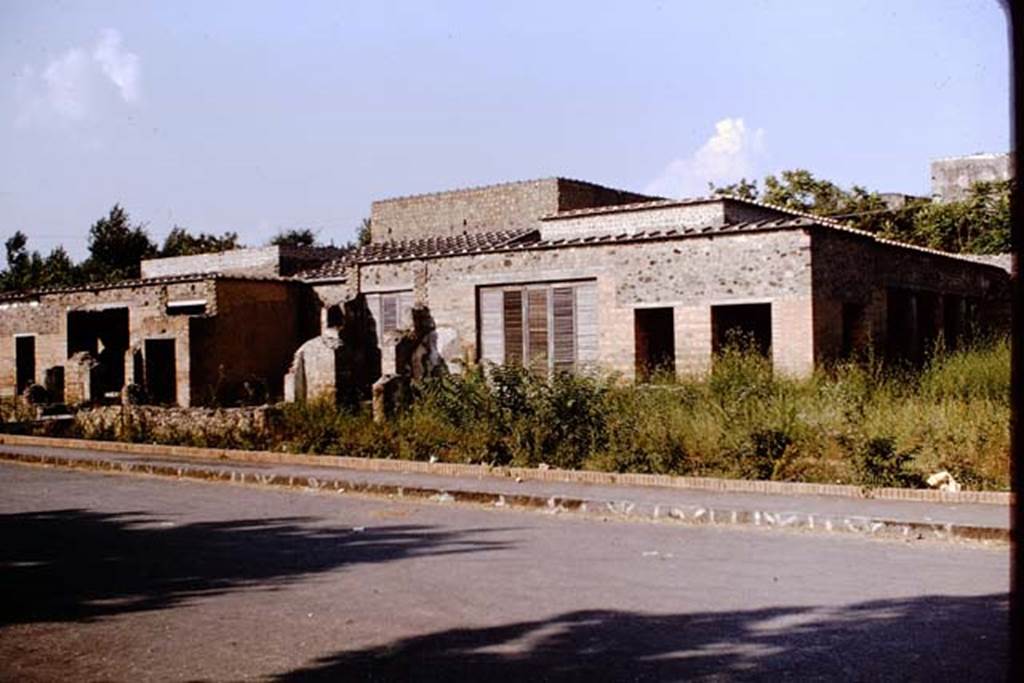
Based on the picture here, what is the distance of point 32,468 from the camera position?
52.9ft

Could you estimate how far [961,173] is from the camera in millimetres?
33875

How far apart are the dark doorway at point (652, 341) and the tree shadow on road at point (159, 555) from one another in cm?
937

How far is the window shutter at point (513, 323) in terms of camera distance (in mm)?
20156

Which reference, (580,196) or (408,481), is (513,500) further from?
(580,196)

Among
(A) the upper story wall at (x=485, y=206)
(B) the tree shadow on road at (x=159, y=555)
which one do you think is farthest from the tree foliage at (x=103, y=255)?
(B) the tree shadow on road at (x=159, y=555)

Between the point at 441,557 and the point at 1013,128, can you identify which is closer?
the point at 1013,128

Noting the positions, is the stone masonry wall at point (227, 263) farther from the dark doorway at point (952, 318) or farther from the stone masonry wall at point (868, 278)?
the dark doorway at point (952, 318)

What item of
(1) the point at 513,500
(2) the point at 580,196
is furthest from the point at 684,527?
(2) the point at 580,196

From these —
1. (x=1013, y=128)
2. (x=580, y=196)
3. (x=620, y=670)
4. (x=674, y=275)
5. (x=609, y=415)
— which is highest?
(x=580, y=196)

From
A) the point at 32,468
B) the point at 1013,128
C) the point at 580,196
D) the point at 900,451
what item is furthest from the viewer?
the point at 580,196

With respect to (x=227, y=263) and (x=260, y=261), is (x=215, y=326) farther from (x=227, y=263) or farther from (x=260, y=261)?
(x=227, y=263)

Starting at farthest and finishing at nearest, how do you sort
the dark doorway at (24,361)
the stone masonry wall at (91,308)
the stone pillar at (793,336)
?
1. the dark doorway at (24,361)
2. the stone masonry wall at (91,308)
3. the stone pillar at (793,336)

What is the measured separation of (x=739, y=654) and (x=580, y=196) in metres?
22.4

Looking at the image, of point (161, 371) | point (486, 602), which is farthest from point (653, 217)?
point (486, 602)
